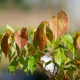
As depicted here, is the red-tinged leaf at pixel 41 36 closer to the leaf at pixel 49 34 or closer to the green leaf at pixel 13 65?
the leaf at pixel 49 34

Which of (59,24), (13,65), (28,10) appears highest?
(28,10)

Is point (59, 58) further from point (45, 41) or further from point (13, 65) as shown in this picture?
point (13, 65)

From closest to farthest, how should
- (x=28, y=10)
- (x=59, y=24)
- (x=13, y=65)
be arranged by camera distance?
(x=59, y=24) < (x=13, y=65) < (x=28, y=10)

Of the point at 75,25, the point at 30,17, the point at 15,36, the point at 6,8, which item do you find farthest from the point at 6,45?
the point at 6,8

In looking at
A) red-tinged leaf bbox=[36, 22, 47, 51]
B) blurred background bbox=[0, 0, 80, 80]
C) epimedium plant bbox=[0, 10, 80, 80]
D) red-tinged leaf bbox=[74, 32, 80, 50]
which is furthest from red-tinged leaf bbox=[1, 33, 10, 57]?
blurred background bbox=[0, 0, 80, 80]

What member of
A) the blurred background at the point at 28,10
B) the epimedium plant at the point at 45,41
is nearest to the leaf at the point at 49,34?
the epimedium plant at the point at 45,41

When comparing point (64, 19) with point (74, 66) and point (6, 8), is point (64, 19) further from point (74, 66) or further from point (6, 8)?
point (6, 8)

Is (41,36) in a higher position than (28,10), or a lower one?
lower

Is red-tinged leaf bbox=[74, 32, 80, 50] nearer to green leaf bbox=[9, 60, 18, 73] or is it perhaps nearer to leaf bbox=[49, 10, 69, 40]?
leaf bbox=[49, 10, 69, 40]

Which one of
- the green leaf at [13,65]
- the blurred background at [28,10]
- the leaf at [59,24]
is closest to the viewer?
the leaf at [59,24]

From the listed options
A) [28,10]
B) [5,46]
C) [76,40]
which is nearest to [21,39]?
[5,46]
